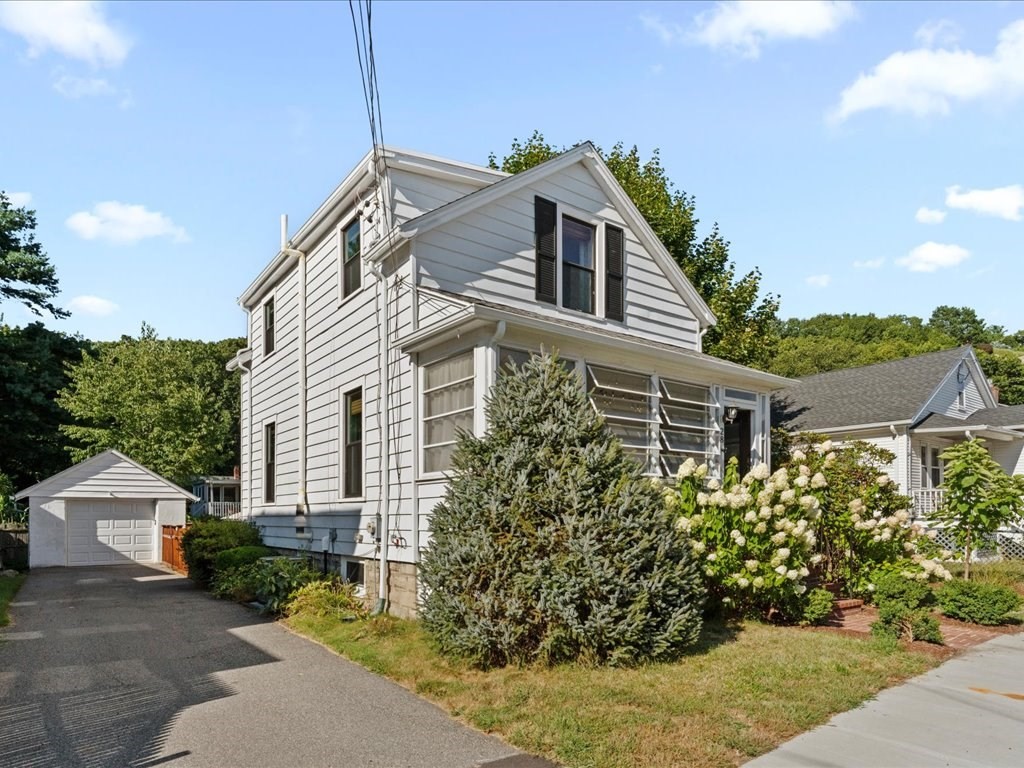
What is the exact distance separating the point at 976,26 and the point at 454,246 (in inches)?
282

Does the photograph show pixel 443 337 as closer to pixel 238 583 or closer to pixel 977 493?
pixel 238 583

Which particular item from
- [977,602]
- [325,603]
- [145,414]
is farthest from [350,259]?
[145,414]

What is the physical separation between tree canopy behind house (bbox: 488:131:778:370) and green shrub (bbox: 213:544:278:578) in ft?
39.6

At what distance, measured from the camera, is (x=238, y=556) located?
43.7 ft

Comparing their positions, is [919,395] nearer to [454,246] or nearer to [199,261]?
[454,246]

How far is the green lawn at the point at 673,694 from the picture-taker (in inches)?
208

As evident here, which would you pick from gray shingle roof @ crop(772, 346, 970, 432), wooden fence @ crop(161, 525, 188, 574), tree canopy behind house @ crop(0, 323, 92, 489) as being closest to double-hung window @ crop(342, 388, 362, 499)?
wooden fence @ crop(161, 525, 188, 574)

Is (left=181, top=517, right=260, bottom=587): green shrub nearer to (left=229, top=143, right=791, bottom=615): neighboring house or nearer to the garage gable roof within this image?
(left=229, top=143, right=791, bottom=615): neighboring house

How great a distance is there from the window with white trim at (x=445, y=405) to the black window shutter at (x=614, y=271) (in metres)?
3.85

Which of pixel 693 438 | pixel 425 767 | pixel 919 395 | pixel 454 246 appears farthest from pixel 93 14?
pixel 919 395

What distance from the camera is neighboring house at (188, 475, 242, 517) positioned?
35.7 meters

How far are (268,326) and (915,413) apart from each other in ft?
53.4

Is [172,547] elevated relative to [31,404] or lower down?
lower down

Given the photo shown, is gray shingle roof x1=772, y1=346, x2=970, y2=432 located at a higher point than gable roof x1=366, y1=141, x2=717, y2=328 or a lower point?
lower
